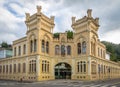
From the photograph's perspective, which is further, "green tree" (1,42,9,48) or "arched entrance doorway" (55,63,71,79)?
"green tree" (1,42,9,48)

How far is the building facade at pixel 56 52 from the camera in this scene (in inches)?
2061

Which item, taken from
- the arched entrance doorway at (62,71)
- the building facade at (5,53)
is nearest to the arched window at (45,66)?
the arched entrance doorway at (62,71)

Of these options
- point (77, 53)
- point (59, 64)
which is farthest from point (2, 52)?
point (77, 53)

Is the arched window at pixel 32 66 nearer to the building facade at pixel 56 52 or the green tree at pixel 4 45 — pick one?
the building facade at pixel 56 52

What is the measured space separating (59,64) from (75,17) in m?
11.8

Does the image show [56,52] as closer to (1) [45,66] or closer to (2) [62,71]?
(2) [62,71]

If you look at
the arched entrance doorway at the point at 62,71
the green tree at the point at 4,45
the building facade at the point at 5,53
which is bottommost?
the arched entrance doorway at the point at 62,71

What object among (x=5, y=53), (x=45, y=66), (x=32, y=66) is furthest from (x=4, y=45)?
(x=45, y=66)

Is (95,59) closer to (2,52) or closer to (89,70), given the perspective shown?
(89,70)

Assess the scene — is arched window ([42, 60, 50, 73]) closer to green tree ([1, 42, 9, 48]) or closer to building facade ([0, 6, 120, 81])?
building facade ([0, 6, 120, 81])

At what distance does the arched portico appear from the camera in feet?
187

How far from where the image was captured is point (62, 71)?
57625mm

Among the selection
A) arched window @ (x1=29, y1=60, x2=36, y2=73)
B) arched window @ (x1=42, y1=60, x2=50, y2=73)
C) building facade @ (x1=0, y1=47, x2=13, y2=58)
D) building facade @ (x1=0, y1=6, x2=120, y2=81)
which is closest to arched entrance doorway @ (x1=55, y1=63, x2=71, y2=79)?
building facade @ (x1=0, y1=6, x2=120, y2=81)

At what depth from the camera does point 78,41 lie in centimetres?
5531
